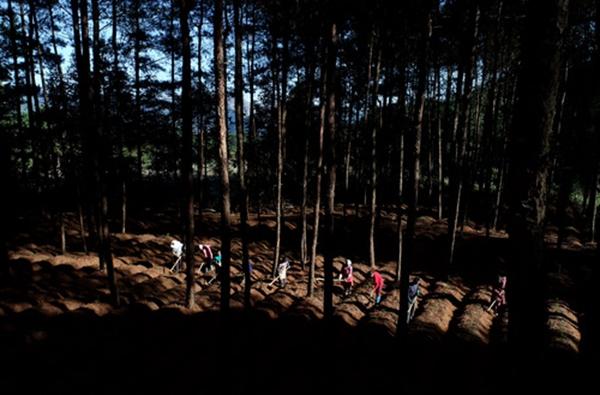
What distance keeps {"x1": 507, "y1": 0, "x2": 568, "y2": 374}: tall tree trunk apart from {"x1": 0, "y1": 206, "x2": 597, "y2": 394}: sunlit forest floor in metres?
0.38

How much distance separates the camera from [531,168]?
3.76m

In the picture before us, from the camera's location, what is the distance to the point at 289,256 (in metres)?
24.0

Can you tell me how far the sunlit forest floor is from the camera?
8.91 meters

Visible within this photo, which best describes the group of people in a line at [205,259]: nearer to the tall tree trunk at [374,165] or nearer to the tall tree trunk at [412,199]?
the tall tree trunk at [374,165]

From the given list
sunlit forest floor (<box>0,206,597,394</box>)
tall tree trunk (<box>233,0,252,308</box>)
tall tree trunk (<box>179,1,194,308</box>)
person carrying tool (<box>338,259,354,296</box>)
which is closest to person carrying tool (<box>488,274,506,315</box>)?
sunlit forest floor (<box>0,206,597,394</box>)

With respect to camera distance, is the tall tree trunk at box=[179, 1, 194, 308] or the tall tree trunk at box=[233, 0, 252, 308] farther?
the tall tree trunk at box=[233, 0, 252, 308]

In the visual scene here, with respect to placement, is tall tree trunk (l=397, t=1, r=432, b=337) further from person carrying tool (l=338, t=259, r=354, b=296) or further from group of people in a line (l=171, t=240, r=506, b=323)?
person carrying tool (l=338, t=259, r=354, b=296)

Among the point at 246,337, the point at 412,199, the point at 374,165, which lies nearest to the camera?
the point at 412,199

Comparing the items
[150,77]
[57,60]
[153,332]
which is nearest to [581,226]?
[153,332]

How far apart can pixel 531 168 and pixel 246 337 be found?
9.97m

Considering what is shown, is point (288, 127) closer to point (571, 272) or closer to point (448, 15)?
point (448, 15)

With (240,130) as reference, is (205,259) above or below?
below

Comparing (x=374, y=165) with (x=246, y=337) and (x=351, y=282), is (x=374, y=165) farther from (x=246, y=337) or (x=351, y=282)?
(x=246, y=337)

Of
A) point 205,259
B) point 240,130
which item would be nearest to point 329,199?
point 240,130
